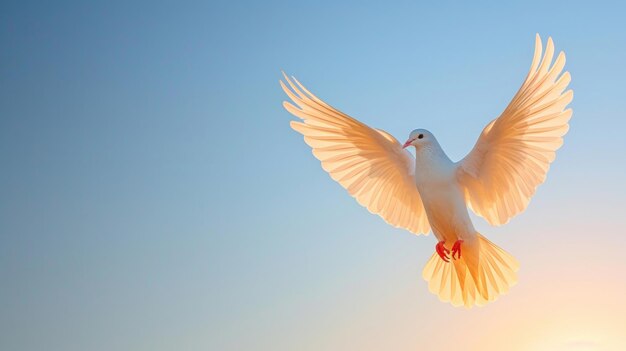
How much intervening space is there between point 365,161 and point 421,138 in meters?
2.35

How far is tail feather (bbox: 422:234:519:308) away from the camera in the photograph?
50.9 ft

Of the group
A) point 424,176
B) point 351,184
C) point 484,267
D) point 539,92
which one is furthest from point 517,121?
point 351,184

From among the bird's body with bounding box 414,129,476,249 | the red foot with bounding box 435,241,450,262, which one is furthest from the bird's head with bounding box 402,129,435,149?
the red foot with bounding box 435,241,450,262

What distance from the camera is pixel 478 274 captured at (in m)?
15.7

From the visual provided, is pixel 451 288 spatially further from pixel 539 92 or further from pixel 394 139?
pixel 539 92

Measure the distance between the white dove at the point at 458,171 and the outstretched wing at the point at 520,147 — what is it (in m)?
0.02

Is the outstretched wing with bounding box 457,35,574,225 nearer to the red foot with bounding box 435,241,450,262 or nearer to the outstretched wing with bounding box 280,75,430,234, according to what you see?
the red foot with bounding box 435,241,450,262

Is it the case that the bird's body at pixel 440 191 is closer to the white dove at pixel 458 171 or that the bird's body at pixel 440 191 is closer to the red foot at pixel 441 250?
the white dove at pixel 458 171

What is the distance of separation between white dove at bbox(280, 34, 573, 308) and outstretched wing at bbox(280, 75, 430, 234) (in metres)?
0.02

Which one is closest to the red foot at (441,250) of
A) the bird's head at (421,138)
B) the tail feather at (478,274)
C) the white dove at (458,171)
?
the white dove at (458,171)

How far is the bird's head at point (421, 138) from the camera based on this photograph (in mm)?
14938

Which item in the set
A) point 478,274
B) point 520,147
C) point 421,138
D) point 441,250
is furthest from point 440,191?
point 478,274

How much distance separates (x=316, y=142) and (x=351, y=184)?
121 cm

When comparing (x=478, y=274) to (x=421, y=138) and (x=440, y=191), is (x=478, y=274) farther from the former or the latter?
(x=421, y=138)
